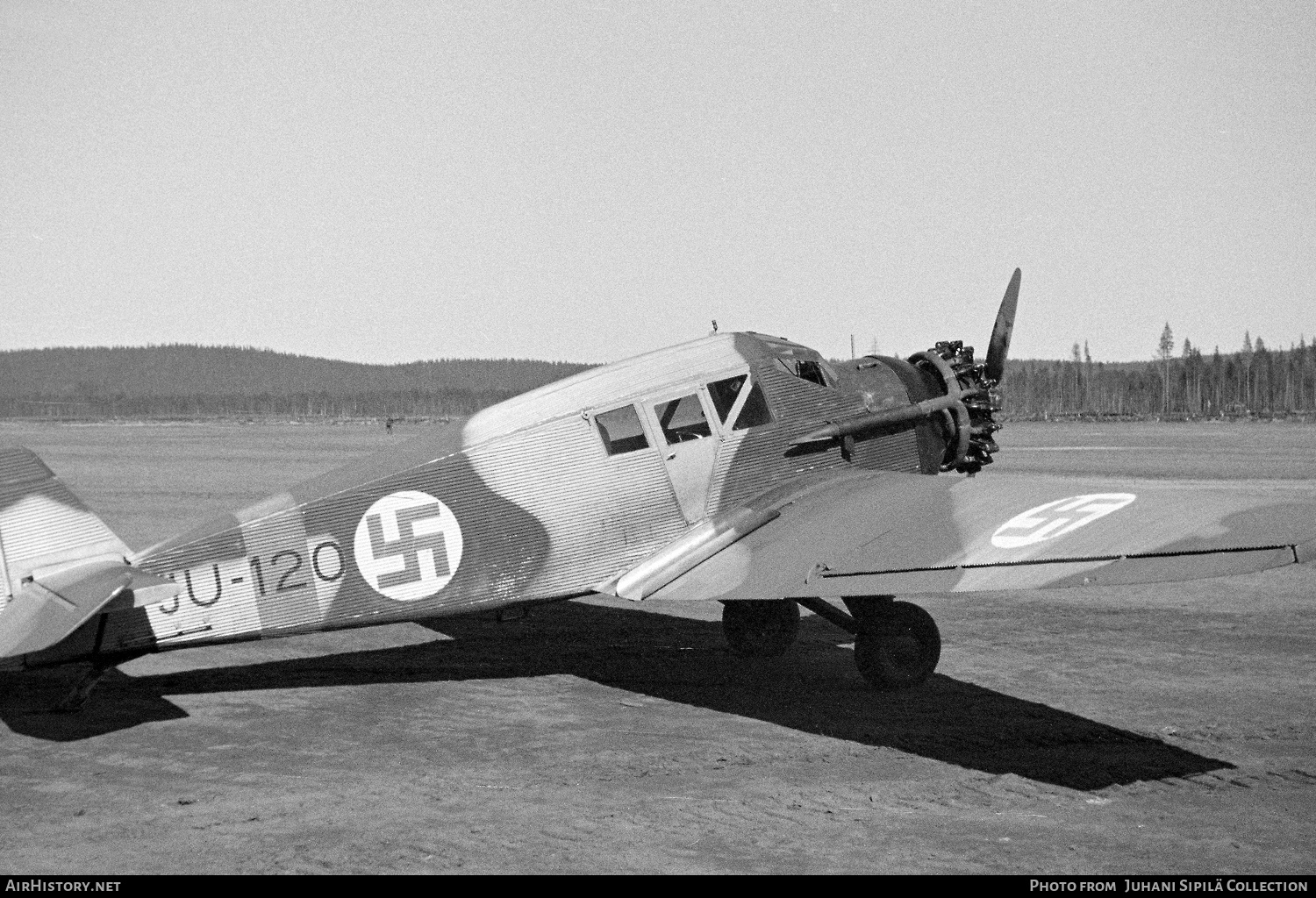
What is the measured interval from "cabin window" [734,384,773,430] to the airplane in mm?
18

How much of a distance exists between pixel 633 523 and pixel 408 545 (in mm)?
1751

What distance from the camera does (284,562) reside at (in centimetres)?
877

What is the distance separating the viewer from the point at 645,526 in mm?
9625

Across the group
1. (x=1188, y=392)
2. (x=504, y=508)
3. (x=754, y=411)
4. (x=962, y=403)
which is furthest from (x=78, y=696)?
(x=1188, y=392)

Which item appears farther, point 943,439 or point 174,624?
point 943,439

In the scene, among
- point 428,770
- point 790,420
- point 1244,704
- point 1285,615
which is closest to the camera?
point 428,770

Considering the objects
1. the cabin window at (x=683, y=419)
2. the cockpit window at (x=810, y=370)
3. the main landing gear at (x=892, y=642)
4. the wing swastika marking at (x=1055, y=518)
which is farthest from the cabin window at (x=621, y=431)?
the wing swastika marking at (x=1055, y=518)

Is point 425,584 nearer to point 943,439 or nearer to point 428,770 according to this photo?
point 428,770

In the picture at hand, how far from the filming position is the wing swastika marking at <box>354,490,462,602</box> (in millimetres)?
Result: 8922

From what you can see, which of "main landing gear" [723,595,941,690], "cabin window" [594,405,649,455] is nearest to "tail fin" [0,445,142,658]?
"cabin window" [594,405,649,455]

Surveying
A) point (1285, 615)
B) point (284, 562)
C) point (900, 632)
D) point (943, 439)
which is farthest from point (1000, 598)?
point (284, 562)

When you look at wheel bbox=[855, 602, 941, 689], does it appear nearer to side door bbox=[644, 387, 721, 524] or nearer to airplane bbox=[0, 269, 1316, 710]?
airplane bbox=[0, 269, 1316, 710]

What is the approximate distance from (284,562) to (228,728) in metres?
1.21

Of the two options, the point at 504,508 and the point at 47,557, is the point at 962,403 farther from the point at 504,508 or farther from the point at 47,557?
the point at 47,557
